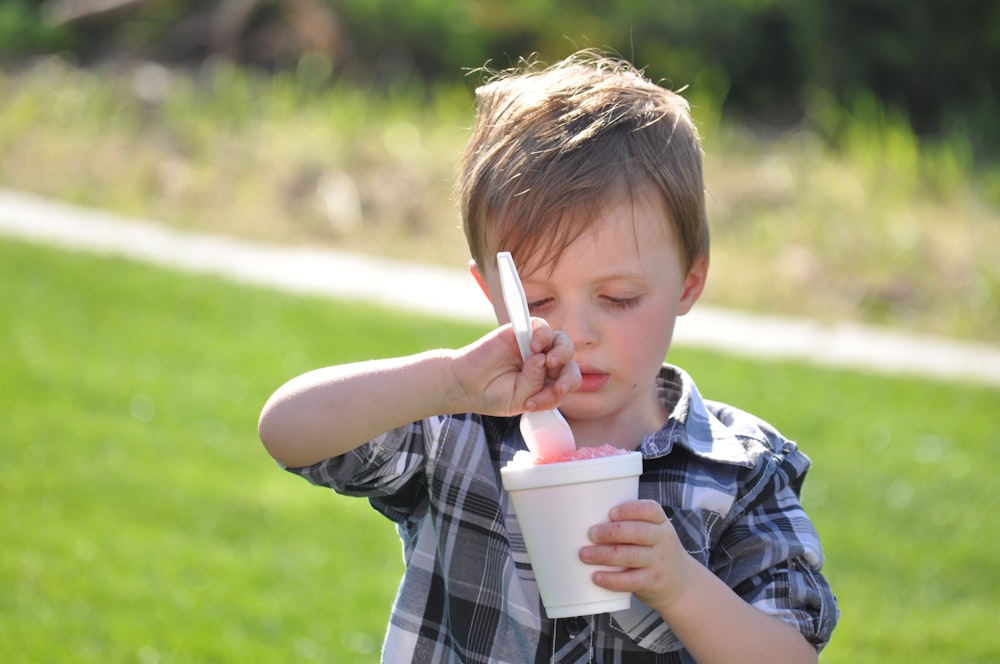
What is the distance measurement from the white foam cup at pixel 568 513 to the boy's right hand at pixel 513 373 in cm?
13

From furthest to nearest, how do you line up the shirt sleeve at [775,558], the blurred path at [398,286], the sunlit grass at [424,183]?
1. the sunlit grass at [424,183]
2. the blurred path at [398,286]
3. the shirt sleeve at [775,558]

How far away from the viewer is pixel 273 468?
5.44 meters

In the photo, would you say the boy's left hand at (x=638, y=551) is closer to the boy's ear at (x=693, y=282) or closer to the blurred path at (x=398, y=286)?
the boy's ear at (x=693, y=282)

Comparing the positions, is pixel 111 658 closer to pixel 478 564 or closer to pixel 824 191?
pixel 478 564

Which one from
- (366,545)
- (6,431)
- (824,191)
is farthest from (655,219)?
(824,191)

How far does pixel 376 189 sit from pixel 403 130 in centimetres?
104

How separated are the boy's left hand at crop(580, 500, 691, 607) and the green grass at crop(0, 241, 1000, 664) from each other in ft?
7.16

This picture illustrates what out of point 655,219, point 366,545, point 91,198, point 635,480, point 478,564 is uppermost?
point 655,219

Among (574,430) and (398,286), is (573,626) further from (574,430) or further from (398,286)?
(398,286)

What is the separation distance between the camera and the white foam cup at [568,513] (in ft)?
5.71

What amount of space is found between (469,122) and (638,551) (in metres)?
10.2

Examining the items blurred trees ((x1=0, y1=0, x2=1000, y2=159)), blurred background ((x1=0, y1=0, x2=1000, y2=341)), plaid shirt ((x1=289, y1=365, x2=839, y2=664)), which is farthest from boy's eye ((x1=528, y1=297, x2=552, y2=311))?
blurred trees ((x1=0, y1=0, x2=1000, y2=159))

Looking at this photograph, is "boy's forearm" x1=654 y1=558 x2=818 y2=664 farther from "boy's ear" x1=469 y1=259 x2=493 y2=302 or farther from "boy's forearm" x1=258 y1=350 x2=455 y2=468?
"boy's ear" x1=469 y1=259 x2=493 y2=302

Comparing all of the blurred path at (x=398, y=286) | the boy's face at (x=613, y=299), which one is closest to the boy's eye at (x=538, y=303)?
the boy's face at (x=613, y=299)
